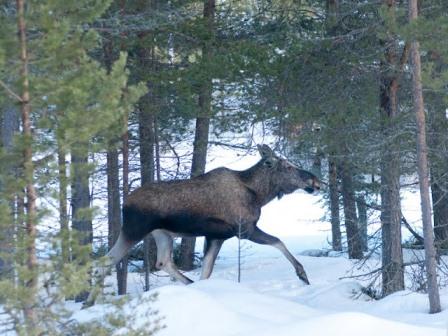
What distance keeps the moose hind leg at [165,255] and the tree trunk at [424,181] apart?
13.4ft

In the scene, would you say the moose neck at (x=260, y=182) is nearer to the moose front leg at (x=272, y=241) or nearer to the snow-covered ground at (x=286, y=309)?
the moose front leg at (x=272, y=241)

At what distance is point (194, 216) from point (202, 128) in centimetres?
595

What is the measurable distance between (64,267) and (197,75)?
8455mm

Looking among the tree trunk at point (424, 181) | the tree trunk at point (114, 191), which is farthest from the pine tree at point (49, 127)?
the tree trunk at point (114, 191)

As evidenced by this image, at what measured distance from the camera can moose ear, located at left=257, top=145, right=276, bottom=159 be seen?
46.7 ft

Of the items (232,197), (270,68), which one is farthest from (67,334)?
(270,68)

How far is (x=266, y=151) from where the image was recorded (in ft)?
47.0

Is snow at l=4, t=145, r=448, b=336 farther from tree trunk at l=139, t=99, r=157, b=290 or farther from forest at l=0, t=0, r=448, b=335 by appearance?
tree trunk at l=139, t=99, r=157, b=290

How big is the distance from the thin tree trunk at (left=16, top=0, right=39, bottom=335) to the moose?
249 inches

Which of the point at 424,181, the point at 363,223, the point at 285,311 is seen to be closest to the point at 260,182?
the point at 363,223

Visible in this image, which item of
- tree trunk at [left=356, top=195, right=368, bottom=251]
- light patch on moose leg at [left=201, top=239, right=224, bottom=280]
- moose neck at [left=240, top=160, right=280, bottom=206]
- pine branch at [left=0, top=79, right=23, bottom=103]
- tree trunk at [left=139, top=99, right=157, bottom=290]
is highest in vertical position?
tree trunk at [left=139, top=99, right=157, bottom=290]

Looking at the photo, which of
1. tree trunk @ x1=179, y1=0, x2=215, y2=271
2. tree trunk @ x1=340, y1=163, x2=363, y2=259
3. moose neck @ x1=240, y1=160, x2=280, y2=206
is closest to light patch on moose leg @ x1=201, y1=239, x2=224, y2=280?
moose neck @ x1=240, y1=160, x2=280, y2=206

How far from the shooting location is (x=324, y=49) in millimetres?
14148

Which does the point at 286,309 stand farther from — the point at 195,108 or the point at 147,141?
the point at 147,141
